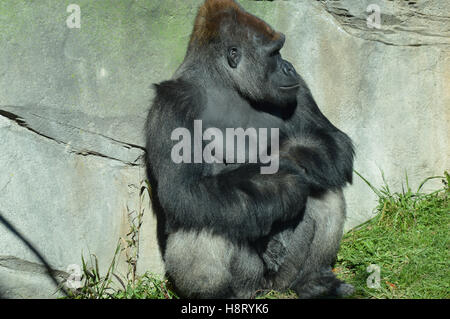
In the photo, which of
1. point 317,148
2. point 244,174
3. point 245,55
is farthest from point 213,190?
point 245,55

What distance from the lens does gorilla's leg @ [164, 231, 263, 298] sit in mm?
3383

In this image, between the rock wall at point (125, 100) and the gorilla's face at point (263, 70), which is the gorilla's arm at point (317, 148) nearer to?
the gorilla's face at point (263, 70)

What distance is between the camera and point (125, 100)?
3.79 meters

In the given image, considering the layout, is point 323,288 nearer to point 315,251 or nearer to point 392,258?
point 315,251

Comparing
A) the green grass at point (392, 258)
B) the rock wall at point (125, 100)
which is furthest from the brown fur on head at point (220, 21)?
the green grass at point (392, 258)

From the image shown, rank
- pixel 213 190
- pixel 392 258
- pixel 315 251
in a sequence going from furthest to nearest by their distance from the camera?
pixel 392 258, pixel 315 251, pixel 213 190

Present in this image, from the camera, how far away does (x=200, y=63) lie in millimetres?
3574

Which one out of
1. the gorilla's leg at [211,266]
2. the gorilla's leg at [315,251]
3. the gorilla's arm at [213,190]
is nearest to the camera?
the gorilla's arm at [213,190]

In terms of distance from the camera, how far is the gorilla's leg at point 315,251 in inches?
142

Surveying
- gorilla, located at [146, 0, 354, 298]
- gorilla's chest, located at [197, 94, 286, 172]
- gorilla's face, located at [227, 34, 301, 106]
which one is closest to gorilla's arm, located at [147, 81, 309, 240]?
gorilla, located at [146, 0, 354, 298]

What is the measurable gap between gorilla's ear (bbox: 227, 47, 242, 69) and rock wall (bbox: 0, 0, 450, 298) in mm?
489

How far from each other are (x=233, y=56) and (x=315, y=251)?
124cm

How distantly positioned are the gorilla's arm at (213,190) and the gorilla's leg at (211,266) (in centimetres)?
9

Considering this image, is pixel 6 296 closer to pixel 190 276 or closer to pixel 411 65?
pixel 190 276
